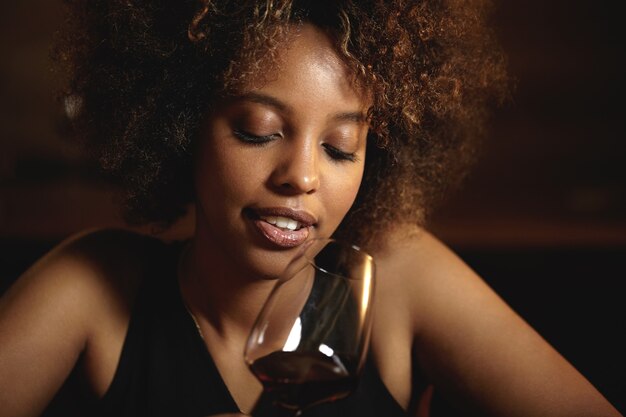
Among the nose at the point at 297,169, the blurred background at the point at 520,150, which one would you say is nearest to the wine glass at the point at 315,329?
the nose at the point at 297,169

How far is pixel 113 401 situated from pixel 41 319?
243 millimetres

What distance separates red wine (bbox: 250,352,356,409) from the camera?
111cm

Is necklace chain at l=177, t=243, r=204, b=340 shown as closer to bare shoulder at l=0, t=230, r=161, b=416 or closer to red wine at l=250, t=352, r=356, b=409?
bare shoulder at l=0, t=230, r=161, b=416

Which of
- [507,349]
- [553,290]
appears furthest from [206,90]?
[553,290]

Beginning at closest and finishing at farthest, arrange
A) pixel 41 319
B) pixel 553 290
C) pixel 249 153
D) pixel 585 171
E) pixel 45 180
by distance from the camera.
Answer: pixel 249 153 → pixel 41 319 → pixel 553 290 → pixel 585 171 → pixel 45 180

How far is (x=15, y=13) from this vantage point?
4.30 m

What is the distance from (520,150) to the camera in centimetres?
390

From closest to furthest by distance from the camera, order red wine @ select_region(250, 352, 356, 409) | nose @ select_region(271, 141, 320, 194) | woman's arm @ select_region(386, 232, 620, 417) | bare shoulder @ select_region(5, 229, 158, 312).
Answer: red wine @ select_region(250, 352, 356, 409)
nose @ select_region(271, 141, 320, 194)
woman's arm @ select_region(386, 232, 620, 417)
bare shoulder @ select_region(5, 229, 158, 312)

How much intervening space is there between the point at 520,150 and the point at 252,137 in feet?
9.11

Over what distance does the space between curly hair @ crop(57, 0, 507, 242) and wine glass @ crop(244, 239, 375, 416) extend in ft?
1.32

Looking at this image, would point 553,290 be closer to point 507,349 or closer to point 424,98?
point 507,349

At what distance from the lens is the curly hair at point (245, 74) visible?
1.43m

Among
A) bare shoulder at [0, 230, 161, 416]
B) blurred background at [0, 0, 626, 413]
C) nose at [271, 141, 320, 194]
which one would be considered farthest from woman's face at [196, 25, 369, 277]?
blurred background at [0, 0, 626, 413]

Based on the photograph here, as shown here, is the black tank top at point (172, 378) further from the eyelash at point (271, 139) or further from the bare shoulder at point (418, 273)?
the eyelash at point (271, 139)
